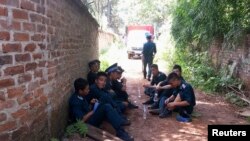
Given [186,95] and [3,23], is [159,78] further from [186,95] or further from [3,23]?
[3,23]

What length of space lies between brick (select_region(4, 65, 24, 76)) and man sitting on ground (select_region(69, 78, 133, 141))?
223 centimetres

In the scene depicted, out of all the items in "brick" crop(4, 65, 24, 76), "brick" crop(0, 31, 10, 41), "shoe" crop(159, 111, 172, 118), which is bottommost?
"shoe" crop(159, 111, 172, 118)

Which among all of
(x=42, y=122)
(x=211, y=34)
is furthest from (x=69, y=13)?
(x=211, y=34)

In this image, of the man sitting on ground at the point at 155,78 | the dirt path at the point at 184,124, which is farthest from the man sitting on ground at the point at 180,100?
the man sitting on ground at the point at 155,78

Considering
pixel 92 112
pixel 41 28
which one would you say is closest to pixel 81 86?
pixel 92 112

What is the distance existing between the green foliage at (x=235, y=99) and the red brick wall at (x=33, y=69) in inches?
198

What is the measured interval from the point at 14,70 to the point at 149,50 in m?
Result: 9.88

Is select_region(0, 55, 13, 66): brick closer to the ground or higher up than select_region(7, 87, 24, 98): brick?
higher up

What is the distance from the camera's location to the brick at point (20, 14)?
288cm

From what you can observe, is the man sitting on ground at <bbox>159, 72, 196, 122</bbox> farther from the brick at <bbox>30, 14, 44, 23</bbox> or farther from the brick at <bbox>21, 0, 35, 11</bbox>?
the brick at <bbox>21, 0, 35, 11</bbox>

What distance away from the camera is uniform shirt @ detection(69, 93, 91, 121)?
5.16 metres

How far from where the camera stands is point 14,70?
289 centimetres

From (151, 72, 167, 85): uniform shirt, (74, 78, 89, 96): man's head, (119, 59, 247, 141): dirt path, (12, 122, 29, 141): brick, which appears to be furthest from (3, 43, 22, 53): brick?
(151, 72, 167, 85): uniform shirt

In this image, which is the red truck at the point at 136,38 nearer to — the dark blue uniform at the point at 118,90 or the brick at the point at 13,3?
the dark blue uniform at the point at 118,90
